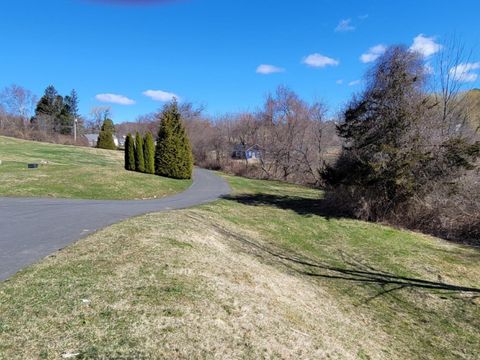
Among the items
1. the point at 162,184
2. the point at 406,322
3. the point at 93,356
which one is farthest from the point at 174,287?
the point at 162,184

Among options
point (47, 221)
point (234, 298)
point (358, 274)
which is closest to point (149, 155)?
point (47, 221)

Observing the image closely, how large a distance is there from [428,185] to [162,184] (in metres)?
12.1

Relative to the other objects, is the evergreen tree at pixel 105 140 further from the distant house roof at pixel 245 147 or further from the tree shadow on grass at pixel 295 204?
the tree shadow on grass at pixel 295 204

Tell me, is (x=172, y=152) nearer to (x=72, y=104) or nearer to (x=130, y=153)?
(x=130, y=153)

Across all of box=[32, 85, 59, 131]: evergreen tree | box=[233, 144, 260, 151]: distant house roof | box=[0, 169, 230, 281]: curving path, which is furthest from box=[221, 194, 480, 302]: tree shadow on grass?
box=[32, 85, 59, 131]: evergreen tree

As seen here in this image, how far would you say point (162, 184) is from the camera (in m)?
17.1

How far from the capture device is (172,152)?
21.4m

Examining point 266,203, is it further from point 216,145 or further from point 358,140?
point 216,145

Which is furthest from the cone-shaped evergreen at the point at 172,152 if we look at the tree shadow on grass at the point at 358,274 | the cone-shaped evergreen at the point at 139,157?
the tree shadow on grass at the point at 358,274

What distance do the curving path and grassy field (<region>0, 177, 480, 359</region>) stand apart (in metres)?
0.56

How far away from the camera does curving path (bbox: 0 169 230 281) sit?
556cm

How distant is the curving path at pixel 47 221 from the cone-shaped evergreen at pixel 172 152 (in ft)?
26.2

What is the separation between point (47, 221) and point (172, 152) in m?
13.7

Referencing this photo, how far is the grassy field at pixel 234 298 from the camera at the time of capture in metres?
3.19
